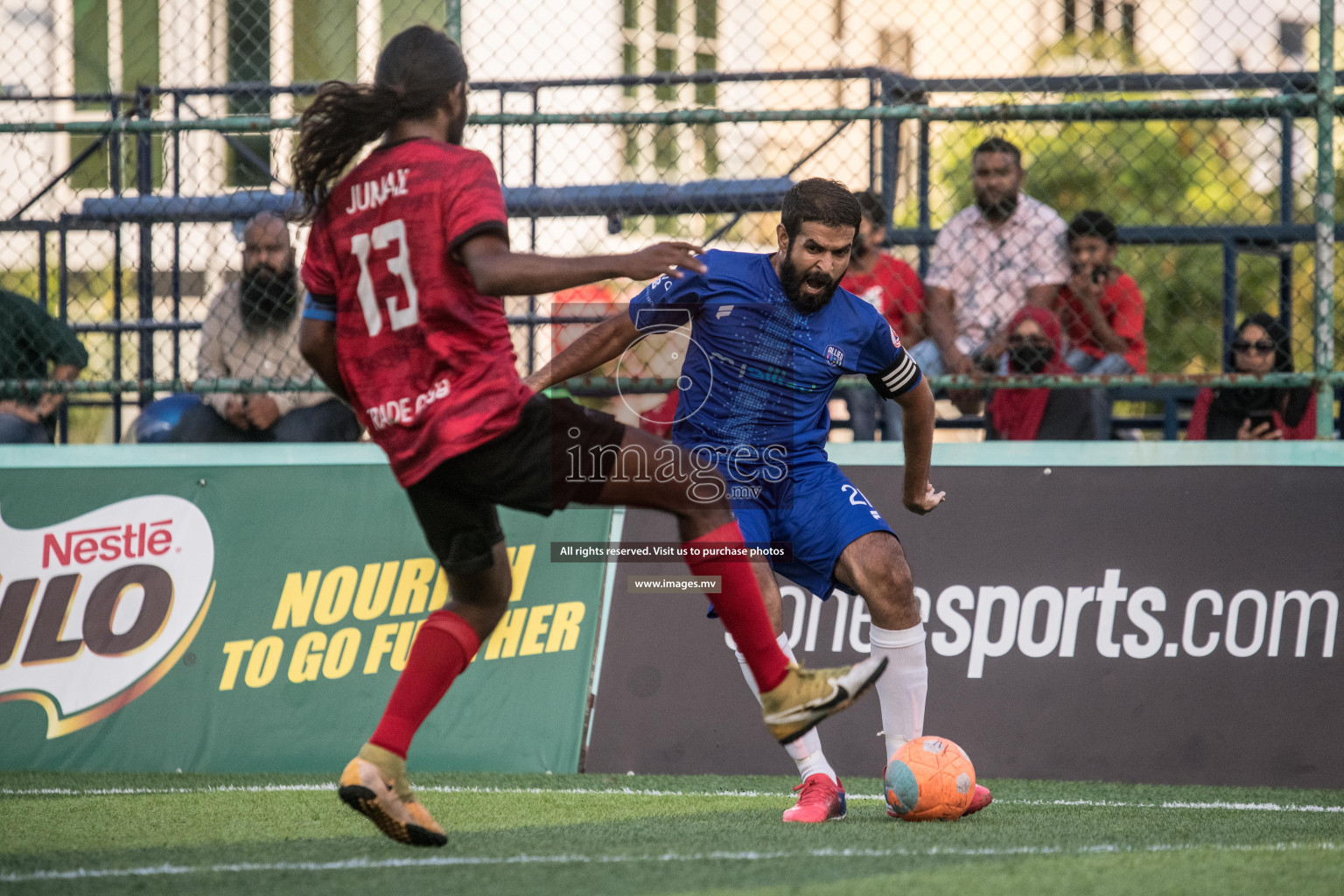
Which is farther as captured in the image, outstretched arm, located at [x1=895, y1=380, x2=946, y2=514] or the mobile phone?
the mobile phone

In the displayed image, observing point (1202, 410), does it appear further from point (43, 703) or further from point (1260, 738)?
point (43, 703)

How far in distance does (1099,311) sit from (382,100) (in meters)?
4.39

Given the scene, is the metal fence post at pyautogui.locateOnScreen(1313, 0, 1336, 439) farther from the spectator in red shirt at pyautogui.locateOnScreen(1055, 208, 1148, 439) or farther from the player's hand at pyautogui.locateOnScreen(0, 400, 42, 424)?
the player's hand at pyautogui.locateOnScreen(0, 400, 42, 424)

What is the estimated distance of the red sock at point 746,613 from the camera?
3.86 meters

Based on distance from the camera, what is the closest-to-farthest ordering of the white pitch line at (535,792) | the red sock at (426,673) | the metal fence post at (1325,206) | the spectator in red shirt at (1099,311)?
the red sock at (426,673), the white pitch line at (535,792), the metal fence post at (1325,206), the spectator in red shirt at (1099,311)

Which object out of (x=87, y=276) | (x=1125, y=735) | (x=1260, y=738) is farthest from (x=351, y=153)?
(x=87, y=276)

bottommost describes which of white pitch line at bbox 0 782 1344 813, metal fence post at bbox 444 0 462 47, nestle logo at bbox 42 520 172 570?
white pitch line at bbox 0 782 1344 813

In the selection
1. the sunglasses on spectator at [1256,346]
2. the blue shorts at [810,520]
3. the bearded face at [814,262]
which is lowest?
the blue shorts at [810,520]

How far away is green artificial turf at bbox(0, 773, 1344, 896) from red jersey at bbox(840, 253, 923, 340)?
2435 mm

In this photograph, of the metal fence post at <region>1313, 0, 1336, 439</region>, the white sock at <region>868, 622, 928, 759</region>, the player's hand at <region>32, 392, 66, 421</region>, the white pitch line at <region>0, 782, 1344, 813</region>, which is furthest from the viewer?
the player's hand at <region>32, 392, 66, 421</region>

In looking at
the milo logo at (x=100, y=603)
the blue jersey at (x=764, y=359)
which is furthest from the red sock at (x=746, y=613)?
the milo logo at (x=100, y=603)

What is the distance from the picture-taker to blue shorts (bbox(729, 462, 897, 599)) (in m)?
4.66

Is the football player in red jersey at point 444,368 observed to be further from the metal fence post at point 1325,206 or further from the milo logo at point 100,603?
the metal fence post at point 1325,206

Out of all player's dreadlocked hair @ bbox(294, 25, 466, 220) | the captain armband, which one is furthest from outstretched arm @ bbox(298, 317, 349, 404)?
the captain armband
